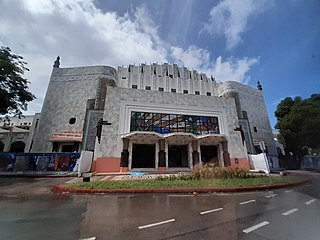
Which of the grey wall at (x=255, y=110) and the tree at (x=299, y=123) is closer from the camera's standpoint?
the tree at (x=299, y=123)

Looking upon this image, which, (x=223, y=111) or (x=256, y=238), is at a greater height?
(x=223, y=111)

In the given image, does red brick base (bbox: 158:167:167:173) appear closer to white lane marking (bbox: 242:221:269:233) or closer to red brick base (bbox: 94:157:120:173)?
red brick base (bbox: 94:157:120:173)

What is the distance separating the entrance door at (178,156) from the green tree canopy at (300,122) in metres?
18.0

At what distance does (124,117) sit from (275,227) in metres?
15.8

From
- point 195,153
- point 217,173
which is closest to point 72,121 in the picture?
point 195,153

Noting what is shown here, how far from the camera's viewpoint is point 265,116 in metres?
28.5

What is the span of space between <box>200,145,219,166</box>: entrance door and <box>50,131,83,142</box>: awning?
51.1ft

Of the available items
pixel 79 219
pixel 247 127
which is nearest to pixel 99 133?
pixel 79 219

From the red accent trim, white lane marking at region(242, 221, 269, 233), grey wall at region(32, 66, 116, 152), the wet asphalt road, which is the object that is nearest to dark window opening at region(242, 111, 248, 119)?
the red accent trim

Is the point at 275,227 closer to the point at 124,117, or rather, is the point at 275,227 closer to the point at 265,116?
the point at 124,117

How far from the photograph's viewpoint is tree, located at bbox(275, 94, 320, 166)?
21250mm

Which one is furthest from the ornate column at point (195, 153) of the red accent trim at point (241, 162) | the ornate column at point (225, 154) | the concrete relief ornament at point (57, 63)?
the concrete relief ornament at point (57, 63)

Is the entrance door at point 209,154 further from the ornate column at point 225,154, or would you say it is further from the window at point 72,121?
the window at point 72,121

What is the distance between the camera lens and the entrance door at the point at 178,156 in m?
18.1
